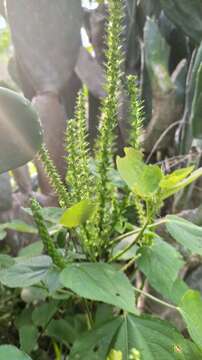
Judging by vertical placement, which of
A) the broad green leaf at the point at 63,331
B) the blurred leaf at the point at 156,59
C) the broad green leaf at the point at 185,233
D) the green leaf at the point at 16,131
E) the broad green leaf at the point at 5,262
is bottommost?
the broad green leaf at the point at 63,331

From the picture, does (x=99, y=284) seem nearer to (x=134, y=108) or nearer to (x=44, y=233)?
(x=44, y=233)

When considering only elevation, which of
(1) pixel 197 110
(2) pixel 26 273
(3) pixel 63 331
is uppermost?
(1) pixel 197 110

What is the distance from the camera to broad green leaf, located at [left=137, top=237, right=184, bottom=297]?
0.44 meters

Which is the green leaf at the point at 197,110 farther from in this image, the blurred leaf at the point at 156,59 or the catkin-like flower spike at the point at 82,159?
the catkin-like flower spike at the point at 82,159

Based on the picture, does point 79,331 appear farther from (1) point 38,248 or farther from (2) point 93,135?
(2) point 93,135

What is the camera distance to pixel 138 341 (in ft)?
1.44

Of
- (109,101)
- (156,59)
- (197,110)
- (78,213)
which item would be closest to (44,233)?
(78,213)

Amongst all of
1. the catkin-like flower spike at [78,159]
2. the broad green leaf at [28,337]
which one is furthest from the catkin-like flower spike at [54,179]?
the broad green leaf at [28,337]

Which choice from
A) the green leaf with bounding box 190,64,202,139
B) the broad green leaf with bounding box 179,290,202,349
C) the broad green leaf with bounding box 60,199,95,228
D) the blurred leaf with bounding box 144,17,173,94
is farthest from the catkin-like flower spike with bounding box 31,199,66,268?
the blurred leaf with bounding box 144,17,173,94

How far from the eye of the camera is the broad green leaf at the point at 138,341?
17.0 inches

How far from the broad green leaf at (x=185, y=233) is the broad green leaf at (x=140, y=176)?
0.05 meters

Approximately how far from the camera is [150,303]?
0.72 metres

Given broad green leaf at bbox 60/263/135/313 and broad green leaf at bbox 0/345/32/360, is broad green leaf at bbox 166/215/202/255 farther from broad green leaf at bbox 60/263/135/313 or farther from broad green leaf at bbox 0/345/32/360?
broad green leaf at bbox 0/345/32/360

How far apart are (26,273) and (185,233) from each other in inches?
6.5
